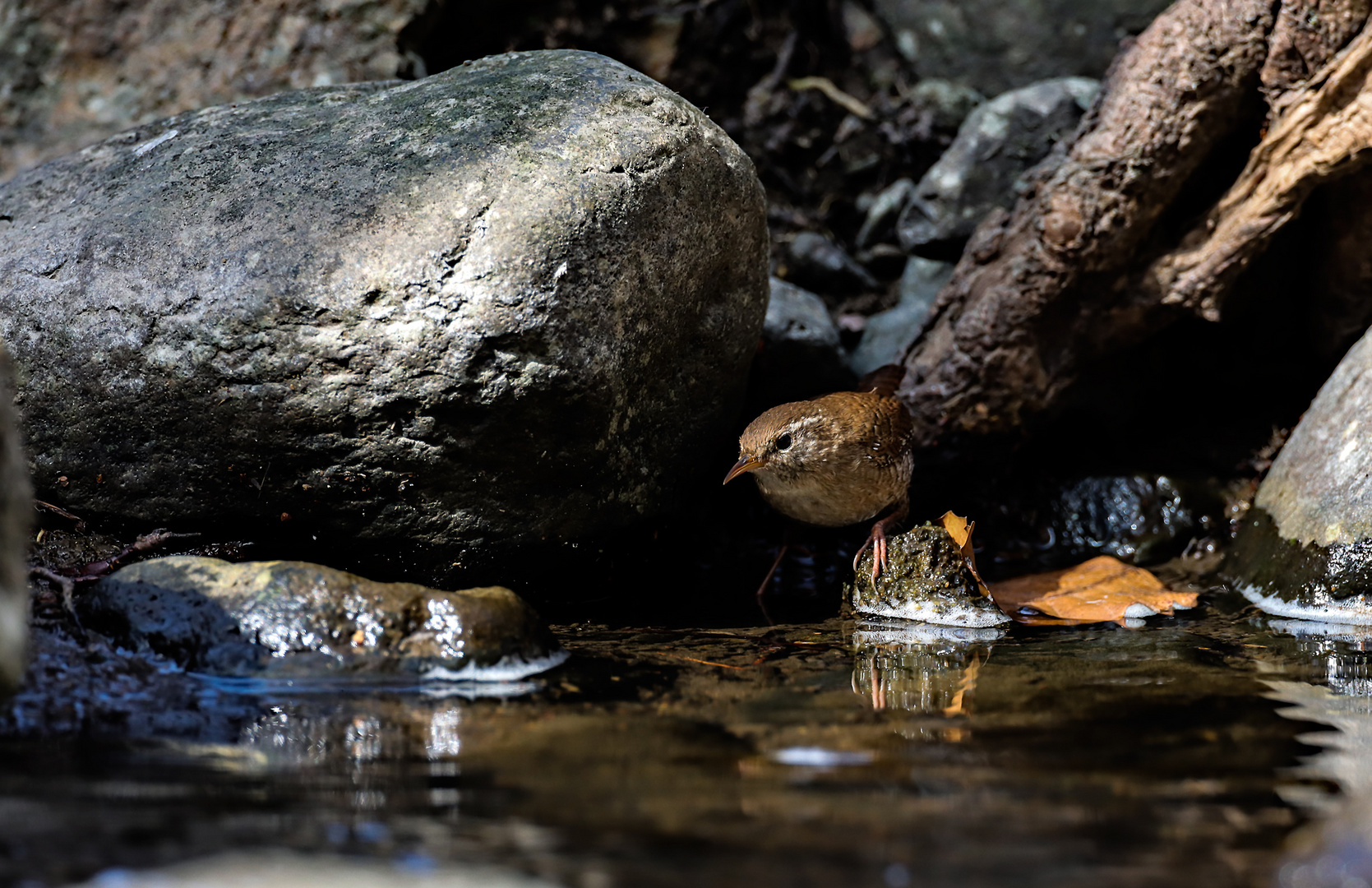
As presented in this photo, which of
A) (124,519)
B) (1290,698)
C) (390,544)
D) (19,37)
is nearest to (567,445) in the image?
(390,544)

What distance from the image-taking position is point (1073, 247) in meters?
5.43

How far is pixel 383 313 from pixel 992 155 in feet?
15.1

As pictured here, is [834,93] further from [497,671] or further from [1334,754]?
[1334,754]

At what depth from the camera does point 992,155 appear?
6855 mm

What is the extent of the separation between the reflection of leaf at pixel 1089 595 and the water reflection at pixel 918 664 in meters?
0.47

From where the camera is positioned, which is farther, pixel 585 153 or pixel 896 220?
pixel 896 220

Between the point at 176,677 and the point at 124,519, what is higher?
the point at 124,519

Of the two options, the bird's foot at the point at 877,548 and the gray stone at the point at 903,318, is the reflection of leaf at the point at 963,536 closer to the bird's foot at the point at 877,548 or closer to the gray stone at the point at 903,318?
the bird's foot at the point at 877,548

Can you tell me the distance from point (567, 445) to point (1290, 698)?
2.76m

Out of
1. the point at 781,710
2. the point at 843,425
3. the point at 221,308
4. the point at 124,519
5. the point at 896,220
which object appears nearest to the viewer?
the point at 781,710

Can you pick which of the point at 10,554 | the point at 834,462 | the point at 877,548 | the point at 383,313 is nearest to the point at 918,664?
the point at 877,548

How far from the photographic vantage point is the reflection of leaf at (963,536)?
4801mm

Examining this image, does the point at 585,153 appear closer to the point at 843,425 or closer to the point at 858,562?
the point at 843,425

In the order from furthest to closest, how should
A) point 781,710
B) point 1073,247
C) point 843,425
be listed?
point 1073,247
point 843,425
point 781,710
